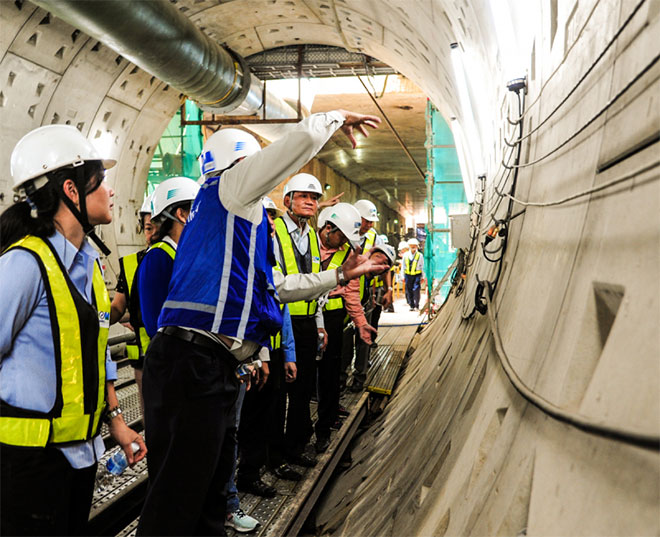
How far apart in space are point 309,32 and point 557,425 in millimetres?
7777

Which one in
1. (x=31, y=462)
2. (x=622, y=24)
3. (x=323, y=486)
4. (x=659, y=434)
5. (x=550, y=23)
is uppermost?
(x=550, y=23)

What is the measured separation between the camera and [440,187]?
11.6 m

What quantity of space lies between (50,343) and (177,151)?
27.6 ft

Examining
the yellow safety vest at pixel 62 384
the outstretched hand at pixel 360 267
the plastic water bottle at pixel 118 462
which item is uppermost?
the outstretched hand at pixel 360 267

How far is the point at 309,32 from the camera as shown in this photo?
26.1 ft

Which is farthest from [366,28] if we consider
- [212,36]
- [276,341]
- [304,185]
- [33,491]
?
[33,491]

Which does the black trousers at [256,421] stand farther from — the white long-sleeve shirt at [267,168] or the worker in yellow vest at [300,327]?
the white long-sleeve shirt at [267,168]

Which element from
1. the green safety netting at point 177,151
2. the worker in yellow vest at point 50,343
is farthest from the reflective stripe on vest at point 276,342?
the green safety netting at point 177,151

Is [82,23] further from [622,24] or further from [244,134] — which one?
[622,24]

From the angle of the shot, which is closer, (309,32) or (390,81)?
(309,32)

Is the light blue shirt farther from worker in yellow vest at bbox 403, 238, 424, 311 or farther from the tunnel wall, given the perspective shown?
worker in yellow vest at bbox 403, 238, 424, 311

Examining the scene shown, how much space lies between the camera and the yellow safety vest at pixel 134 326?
346 centimetres

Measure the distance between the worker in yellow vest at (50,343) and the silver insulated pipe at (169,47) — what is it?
2555mm

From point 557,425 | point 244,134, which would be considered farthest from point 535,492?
point 244,134
